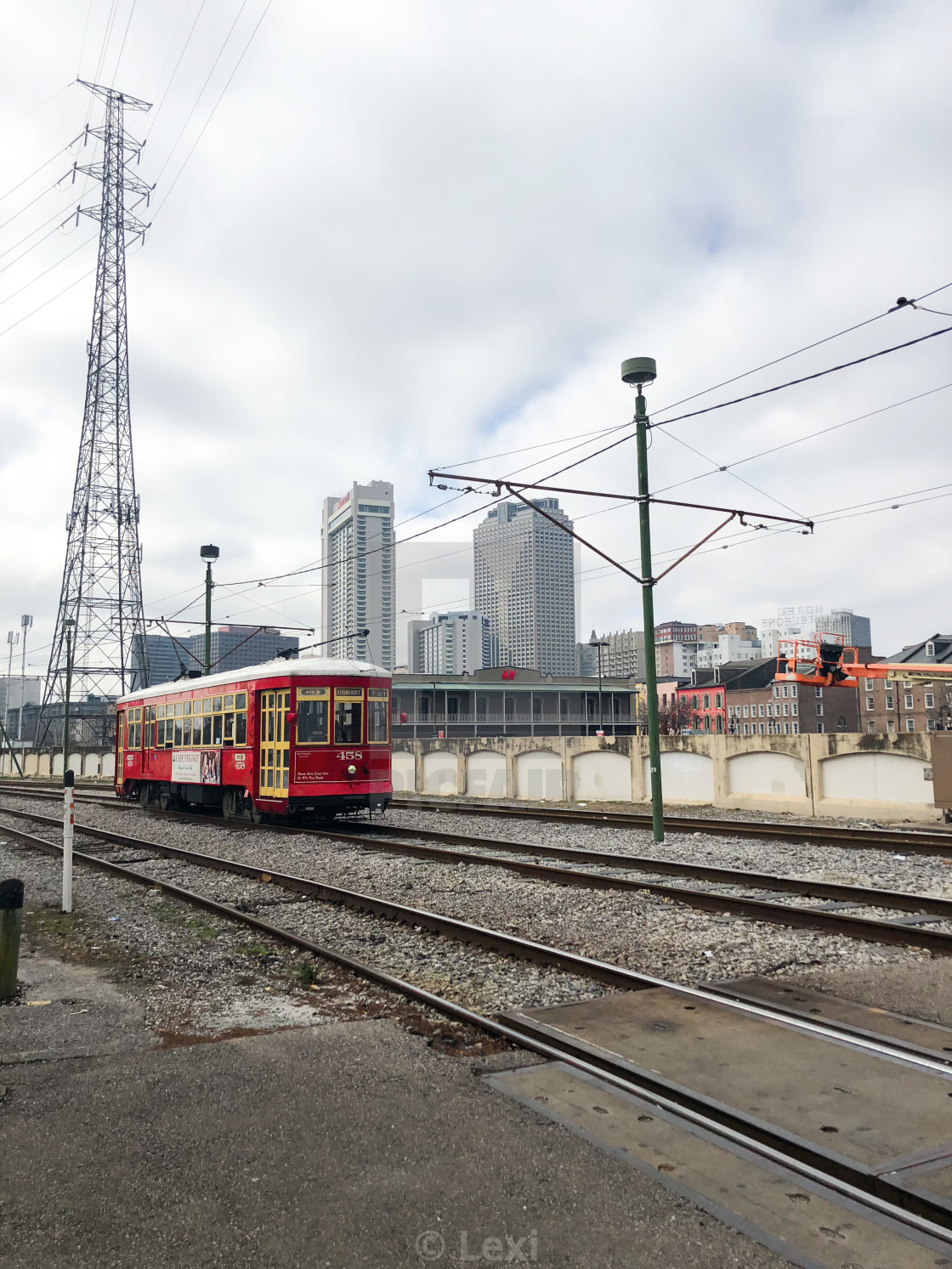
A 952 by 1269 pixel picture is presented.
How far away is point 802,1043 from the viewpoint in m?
5.19

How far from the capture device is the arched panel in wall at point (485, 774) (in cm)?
3019

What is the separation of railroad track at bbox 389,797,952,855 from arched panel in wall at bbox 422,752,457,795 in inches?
356

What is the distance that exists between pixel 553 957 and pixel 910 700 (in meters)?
103

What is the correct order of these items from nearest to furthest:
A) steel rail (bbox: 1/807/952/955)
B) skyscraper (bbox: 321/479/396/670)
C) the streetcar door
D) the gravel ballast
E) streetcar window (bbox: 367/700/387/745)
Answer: the gravel ballast
steel rail (bbox: 1/807/952/955)
the streetcar door
streetcar window (bbox: 367/700/387/745)
skyscraper (bbox: 321/479/396/670)

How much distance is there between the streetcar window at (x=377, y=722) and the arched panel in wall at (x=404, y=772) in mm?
15697

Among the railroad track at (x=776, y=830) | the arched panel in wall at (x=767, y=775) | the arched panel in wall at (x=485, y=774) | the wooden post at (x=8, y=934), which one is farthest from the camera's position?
the arched panel in wall at (x=485, y=774)

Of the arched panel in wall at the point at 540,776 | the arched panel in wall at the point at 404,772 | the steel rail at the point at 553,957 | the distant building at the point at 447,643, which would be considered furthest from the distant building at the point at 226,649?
the steel rail at the point at 553,957

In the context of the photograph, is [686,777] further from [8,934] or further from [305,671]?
[8,934]

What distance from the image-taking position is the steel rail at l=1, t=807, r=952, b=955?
8062 mm

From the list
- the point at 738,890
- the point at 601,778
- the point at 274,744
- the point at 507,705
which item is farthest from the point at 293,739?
the point at 507,705

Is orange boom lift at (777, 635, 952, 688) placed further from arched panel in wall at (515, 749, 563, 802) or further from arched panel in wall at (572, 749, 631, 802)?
arched panel in wall at (515, 749, 563, 802)

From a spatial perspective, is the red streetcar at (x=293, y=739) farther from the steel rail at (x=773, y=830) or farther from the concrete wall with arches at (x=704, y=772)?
the concrete wall with arches at (x=704, y=772)

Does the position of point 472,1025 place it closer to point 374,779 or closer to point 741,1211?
point 741,1211

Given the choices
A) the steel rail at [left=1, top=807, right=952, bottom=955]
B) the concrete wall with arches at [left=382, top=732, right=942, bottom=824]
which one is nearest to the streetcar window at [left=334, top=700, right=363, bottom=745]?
the steel rail at [left=1, top=807, right=952, bottom=955]
